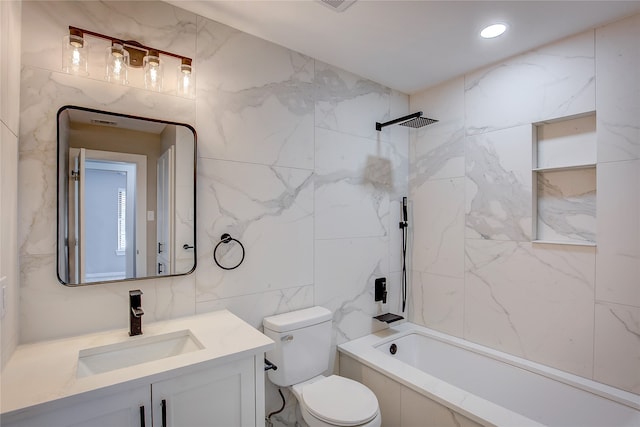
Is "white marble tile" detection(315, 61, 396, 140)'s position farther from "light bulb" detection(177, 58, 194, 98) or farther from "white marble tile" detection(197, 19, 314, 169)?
"light bulb" detection(177, 58, 194, 98)

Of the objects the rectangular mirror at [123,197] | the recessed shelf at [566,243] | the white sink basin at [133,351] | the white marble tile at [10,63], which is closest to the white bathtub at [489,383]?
the recessed shelf at [566,243]

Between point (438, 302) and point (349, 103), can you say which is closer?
point (349, 103)

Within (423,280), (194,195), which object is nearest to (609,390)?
(423,280)

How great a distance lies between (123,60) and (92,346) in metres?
1.30

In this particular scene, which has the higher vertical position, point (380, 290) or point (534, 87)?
point (534, 87)

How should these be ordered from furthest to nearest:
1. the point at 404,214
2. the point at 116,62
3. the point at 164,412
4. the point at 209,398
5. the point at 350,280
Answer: the point at 404,214, the point at 350,280, the point at 116,62, the point at 209,398, the point at 164,412

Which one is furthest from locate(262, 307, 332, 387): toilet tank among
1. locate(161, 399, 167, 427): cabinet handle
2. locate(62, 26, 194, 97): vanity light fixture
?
locate(62, 26, 194, 97): vanity light fixture

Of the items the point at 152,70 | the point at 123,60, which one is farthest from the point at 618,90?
the point at 123,60

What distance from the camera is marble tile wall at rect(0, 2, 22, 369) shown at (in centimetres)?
116

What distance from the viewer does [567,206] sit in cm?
207

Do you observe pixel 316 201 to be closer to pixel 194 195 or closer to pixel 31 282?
pixel 194 195

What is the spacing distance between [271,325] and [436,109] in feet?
7.00

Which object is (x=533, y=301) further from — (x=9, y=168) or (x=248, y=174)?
(x=9, y=168)

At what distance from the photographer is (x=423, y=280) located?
2.81 m
